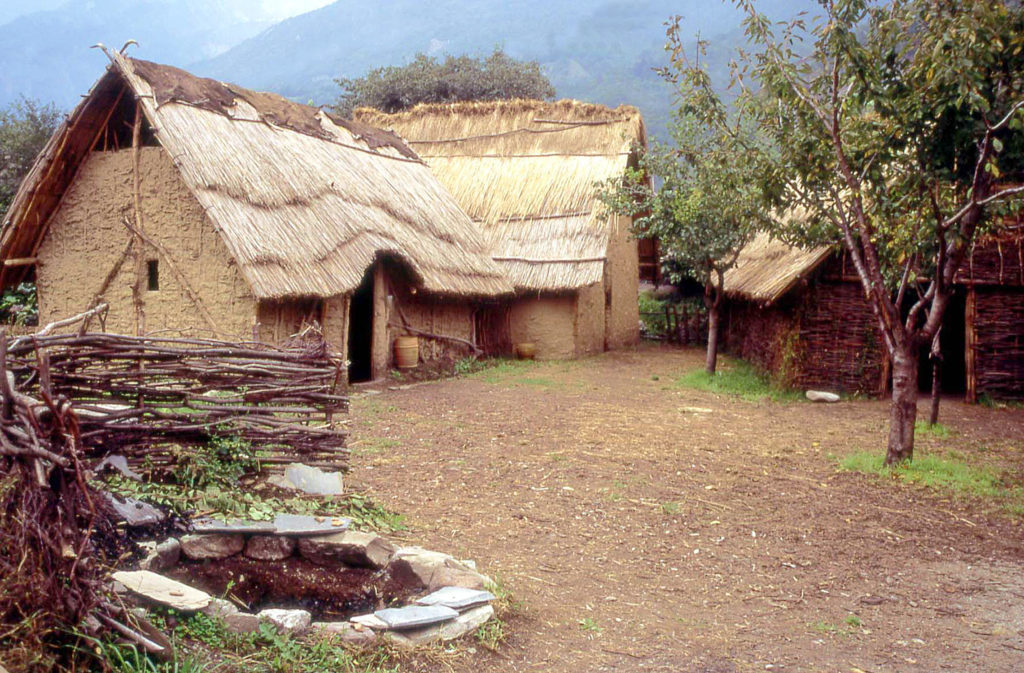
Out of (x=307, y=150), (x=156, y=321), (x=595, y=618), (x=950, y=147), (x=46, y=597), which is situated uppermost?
(x=307, y=150)

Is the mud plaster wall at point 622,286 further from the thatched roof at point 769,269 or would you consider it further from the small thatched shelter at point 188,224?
the small thatched shelter at point 188,224

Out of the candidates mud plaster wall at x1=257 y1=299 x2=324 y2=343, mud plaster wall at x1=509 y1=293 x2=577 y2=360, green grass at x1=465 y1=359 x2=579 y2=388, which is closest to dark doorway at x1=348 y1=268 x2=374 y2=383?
green grass at x1=465 y1=359 x2=579 y2=388

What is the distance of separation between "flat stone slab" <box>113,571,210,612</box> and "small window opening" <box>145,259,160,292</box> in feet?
28.4

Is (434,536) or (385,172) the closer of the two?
(434,536)

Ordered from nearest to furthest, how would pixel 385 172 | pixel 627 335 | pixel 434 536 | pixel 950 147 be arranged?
pixel 434 536
pixel 950 147
pixel 385 172
pixel 627 335

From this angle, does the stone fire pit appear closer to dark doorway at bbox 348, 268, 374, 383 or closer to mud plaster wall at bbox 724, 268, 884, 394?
mud plaster wall at bbox 724, 268, 884, 394

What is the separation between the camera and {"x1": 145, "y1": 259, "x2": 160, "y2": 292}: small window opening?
11.9 meters

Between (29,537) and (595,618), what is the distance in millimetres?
2989

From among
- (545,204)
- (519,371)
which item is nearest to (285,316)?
(519,371)

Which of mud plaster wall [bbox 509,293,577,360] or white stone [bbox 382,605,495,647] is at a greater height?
mud plaster wall [bbox 509,293,577,360]

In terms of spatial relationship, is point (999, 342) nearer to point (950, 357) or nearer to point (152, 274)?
point (950, 357)

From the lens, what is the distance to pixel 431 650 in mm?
4074

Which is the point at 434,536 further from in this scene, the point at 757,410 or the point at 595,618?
the point at 757,410

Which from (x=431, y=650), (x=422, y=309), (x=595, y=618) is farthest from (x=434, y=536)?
(x=422, y=309)
